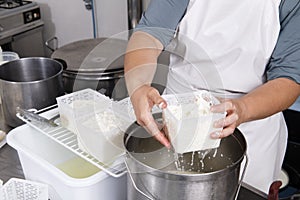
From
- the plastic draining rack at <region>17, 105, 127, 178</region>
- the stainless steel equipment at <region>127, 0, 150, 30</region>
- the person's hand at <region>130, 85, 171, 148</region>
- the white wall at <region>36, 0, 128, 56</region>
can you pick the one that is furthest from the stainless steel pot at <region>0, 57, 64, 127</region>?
the white wall at <region>36, 0, 128, 56</region>

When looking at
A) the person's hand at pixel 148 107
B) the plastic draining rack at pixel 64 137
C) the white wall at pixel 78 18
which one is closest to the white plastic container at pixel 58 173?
the plastic draining rack at pixel 64 137

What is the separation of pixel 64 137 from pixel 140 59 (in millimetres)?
231

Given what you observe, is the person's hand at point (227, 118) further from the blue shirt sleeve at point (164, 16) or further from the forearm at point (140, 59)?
the blue shirt sleeve at point (164, 16)

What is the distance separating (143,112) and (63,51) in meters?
0.78

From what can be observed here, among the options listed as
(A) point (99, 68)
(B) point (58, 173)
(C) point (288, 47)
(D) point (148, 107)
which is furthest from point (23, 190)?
(C) point (288, 47)

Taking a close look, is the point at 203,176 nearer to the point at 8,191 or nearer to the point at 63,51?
the point at 8,191

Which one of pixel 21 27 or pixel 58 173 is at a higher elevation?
pixel 58 173

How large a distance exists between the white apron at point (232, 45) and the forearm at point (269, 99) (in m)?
0.13

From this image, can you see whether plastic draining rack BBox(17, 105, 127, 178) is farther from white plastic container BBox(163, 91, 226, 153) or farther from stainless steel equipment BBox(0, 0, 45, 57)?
stainless steel equipment BBox(0, 0, 45, 57)

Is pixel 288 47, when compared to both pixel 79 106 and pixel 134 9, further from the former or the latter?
pixel 134 9

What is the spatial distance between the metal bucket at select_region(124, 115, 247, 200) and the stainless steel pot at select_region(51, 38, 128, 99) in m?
0.17

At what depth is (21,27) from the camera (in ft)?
7.33

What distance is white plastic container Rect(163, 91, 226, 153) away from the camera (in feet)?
1.88

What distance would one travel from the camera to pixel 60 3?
2.39 metres
